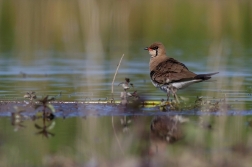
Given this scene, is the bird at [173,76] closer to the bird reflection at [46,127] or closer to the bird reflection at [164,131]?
the bird reflection at [164,131]

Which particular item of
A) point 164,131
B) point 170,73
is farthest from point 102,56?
point 164,131

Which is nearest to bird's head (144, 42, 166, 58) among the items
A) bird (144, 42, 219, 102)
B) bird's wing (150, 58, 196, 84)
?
bird (144, 42, 219, 102)

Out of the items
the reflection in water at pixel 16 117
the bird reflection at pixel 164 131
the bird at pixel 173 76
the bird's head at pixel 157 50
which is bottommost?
the bird reflection at pixel 164 131

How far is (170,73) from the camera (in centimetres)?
976

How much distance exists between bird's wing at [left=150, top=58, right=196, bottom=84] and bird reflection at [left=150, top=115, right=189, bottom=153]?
2.87ft

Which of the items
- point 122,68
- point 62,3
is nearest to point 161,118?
point 122,68

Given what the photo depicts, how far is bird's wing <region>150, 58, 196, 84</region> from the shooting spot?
9578 millimetres

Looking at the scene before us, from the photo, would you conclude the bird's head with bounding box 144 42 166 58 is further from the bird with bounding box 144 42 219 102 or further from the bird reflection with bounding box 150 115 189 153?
the bird reflection with bounding box 150 115 189 153

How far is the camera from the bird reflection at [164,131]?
708 cm

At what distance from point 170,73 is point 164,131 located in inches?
79.3

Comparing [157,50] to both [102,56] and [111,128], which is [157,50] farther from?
[102,56]

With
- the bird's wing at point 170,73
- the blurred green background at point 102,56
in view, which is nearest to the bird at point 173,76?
the bird's wing at point 170,73

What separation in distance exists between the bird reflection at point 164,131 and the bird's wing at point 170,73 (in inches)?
34.4

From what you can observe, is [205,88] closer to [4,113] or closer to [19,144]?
[4,113]
